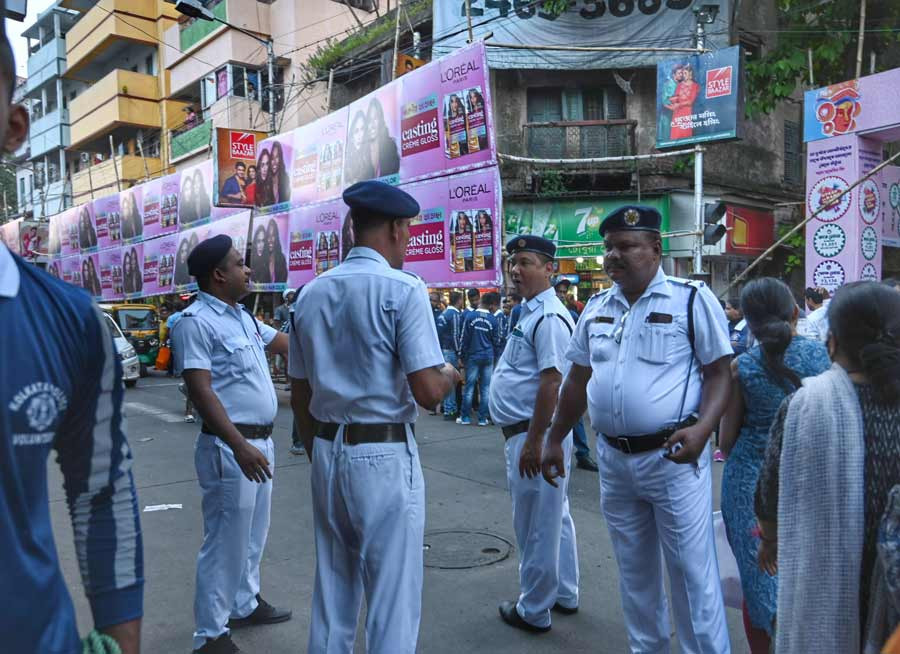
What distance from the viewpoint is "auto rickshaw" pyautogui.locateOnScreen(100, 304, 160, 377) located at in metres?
19.8

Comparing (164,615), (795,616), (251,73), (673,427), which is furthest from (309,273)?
(251,73)

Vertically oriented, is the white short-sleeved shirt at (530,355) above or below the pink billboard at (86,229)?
below

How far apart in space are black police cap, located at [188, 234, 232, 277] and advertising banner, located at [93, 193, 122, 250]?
21.8m

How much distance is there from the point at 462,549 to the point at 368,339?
10.0 ft

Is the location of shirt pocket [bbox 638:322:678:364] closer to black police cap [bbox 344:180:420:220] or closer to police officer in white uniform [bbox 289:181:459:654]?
police officer in white uniform [bbox 289:181:459:654]

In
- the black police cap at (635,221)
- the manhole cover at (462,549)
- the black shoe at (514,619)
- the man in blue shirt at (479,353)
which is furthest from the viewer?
the man in blue shirt at (479,353)

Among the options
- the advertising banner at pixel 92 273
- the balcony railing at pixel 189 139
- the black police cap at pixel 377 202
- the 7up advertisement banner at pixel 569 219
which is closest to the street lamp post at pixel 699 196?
the 7up advertisement banner at pixel 569 219

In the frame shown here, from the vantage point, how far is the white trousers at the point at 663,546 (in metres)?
3.14

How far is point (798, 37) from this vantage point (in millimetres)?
15023

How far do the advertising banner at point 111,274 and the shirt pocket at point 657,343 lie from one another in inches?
912

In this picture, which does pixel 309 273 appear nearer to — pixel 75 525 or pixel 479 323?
pixel 479 323

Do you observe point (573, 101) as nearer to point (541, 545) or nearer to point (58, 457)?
point (541, 545)

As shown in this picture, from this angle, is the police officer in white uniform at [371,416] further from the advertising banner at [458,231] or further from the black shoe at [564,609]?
the advertising banner at [458,231]

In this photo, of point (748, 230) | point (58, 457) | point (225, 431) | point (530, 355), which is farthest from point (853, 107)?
point (58, 457)
